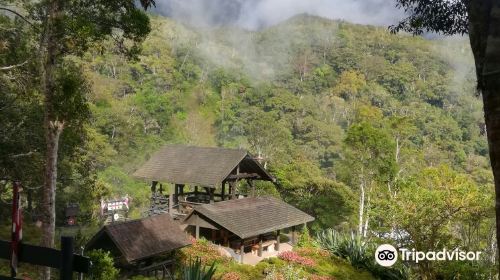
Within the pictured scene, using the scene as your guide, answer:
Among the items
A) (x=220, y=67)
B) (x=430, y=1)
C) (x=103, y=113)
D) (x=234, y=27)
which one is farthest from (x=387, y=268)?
(x=234, y=27)

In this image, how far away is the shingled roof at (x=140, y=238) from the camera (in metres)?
15.6

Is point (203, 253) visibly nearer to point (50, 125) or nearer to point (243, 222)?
point (243, 222)

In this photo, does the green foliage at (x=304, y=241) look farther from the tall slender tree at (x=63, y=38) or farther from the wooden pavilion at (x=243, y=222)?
the tall slender tree at (x=63, y=38)

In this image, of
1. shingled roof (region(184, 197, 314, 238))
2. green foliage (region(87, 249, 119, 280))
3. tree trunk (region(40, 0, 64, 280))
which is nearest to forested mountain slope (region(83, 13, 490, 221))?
shingled roof (region(184, 197, 314, 238))

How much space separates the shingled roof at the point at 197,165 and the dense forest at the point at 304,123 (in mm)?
3857

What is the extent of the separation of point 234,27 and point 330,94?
54.3 metres

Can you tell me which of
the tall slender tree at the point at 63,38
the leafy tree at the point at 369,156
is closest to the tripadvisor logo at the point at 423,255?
the leafy tree at the point at 369,156

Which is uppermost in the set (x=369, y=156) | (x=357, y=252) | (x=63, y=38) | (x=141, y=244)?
(x=63, y=38)

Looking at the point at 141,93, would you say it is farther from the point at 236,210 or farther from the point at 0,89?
the point at 0,89

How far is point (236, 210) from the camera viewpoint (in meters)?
22.4

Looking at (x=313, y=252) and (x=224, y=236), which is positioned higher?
(x=224, y=236)

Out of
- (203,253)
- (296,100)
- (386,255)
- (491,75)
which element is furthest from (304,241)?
(296,100)

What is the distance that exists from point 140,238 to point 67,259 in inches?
542

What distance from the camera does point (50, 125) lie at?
997 cm
